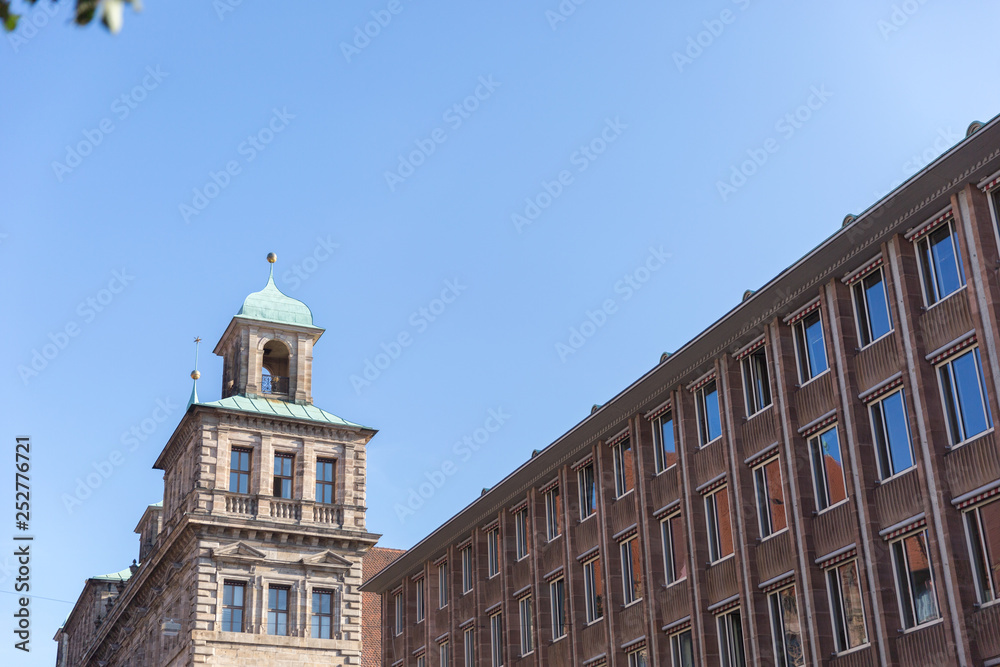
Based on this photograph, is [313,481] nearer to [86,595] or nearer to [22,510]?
[22,510]

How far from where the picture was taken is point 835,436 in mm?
36562

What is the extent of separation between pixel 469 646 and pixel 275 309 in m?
27.3

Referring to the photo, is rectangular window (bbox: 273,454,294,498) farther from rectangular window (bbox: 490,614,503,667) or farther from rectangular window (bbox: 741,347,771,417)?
rectangular window (bbox: 741,347,771,417)

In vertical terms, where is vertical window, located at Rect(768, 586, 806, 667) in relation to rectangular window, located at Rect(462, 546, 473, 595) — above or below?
below

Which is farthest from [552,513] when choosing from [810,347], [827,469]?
[827,469]

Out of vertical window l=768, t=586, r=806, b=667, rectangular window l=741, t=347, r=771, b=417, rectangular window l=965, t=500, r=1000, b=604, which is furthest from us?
rectangular window l=741, t=347, r=771, b=417

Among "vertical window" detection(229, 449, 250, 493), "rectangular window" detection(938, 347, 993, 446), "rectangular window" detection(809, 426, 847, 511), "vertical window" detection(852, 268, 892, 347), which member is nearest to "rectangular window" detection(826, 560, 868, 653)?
"rectangular window" detection(809, 426, 847, 511)

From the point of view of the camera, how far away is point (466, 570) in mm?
59375

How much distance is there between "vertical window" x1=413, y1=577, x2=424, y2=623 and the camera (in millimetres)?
62750

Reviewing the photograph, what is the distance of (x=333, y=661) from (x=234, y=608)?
19.3 feet

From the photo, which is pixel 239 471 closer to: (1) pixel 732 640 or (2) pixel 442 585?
(2) pixel 442 585

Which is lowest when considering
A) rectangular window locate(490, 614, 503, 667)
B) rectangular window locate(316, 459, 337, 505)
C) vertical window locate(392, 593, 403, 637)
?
rectangular window locate(490, 614, 503, 667)

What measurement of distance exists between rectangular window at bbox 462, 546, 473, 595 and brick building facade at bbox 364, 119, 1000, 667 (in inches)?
257

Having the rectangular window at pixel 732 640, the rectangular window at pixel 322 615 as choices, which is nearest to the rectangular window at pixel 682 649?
the rectangular window at pixel 732 640
